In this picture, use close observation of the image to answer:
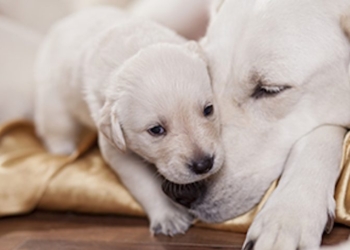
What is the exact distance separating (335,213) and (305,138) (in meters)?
0.23

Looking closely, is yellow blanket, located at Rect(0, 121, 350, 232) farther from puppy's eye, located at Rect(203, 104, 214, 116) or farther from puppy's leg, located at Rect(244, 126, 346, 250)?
puppy's eye, located at Rect(203, 104, 214, 116)

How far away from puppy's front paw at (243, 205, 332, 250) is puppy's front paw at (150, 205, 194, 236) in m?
0.29

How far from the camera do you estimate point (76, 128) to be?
241 cm

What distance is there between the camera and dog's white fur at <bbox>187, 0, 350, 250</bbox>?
1.53 m

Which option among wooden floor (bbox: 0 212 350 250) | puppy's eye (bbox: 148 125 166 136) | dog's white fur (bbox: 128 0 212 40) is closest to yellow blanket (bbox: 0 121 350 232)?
wooden floor (bbox: 0 212 350 250)

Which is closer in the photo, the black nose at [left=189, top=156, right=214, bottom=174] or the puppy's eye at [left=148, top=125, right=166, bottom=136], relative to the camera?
the black nose at [left=189, top=156, right=214, bottom=174]

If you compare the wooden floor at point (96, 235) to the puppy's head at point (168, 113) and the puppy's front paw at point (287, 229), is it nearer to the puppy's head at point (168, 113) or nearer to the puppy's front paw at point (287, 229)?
the puppy's front paw at point (287, 229)

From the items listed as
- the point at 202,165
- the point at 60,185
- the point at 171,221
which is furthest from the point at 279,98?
the point at 60,185

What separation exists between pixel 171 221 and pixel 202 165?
→ 268mm

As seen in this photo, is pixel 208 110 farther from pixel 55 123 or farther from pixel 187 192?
pixel 55 123

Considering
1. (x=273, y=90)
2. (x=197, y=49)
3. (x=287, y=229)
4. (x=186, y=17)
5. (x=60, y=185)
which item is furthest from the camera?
(x=186, y=17)

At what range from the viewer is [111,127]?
5.31 ft

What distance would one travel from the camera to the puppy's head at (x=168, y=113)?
148 cm

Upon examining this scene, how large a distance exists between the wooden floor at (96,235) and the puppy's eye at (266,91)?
1.26 feet
